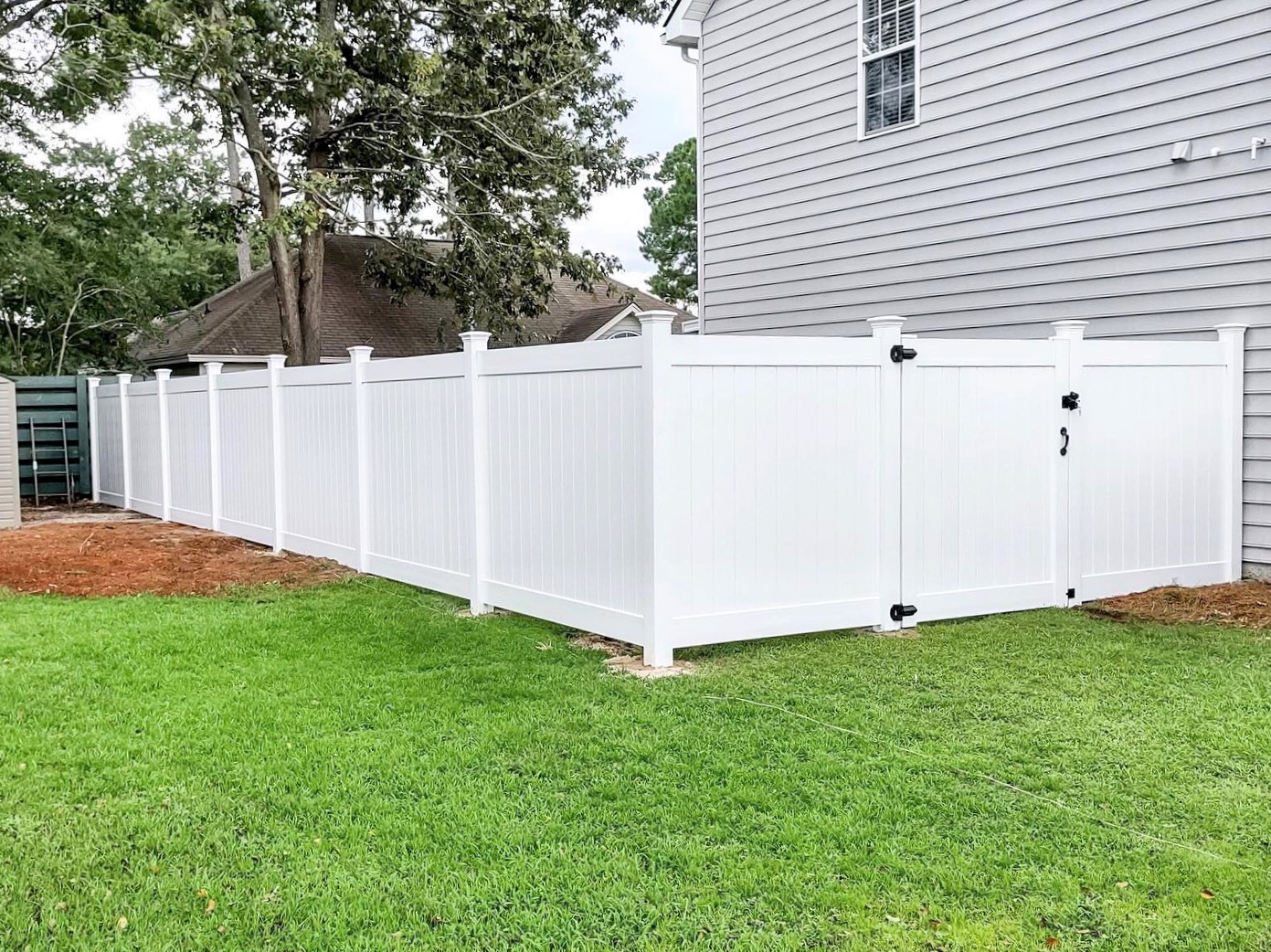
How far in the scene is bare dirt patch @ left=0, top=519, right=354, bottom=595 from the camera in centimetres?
789

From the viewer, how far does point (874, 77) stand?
9914 mm

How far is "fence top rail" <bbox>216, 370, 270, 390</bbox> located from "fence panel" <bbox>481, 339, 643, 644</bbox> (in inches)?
146

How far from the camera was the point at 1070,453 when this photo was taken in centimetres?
668

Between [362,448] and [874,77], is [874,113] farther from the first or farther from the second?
[362,448]

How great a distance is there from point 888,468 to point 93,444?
12.2 meters

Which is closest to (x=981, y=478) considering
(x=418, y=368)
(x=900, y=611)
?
(x=900, y=611)

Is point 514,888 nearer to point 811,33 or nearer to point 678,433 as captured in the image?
point 678,433

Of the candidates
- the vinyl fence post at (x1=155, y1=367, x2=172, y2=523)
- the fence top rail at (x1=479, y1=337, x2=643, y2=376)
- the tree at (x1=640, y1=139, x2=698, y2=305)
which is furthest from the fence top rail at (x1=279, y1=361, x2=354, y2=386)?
the tree at (x1=640, y1=139, x2=698, y2=305)

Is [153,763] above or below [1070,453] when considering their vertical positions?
below

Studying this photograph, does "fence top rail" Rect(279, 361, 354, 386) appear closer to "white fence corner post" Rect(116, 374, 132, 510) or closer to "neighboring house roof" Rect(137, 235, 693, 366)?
"white fence corner post" Rect(116, 374, 132, 510)

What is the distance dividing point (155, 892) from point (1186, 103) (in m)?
7.51

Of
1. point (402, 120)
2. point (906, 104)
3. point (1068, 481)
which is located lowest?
point (1068, 481)

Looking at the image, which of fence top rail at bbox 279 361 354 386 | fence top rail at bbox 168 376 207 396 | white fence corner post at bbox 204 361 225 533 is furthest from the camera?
fence top rail at bbox 168 376 207 396

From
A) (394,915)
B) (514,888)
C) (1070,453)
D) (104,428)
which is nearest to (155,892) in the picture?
(394,915)
